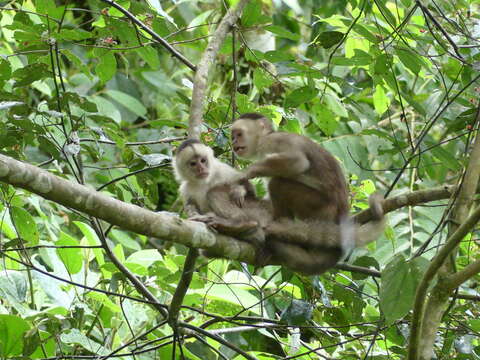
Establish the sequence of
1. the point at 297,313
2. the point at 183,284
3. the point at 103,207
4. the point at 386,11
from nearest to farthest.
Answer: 1. the point at 103,207
2. the point at 183,284
3. the point at 297,313
4. the point at 386,11

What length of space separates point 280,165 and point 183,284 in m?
1.00

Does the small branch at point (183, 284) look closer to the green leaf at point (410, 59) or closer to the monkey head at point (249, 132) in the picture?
the monkey head at point (249, 132)

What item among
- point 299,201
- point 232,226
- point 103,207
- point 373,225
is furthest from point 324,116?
point 103,207

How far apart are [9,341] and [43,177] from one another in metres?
2.05

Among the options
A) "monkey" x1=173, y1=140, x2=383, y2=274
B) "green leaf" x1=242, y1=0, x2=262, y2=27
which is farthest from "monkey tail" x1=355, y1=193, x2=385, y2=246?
"green leaf" x1=242, y1=0, x2=262, y2=27

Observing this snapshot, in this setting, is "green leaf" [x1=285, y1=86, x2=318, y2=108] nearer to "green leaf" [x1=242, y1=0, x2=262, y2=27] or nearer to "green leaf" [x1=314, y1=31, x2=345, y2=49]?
"green leaf" [x1=314, y1=31, x2=345, y2=49]

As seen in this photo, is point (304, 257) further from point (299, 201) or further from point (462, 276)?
point (462, 276)

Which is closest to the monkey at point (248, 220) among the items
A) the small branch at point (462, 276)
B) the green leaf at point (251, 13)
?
the small branch at point (462, 276)

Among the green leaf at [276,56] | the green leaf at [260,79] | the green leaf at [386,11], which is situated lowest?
the green leaf at [386,11]

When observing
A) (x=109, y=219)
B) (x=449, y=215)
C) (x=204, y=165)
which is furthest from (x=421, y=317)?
(x=204, y=165)

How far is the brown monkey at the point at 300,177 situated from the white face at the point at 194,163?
37 centimetres

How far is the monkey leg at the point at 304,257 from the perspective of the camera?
153 inches

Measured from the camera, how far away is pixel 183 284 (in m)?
3.58

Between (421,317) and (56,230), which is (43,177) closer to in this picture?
(421,317)
